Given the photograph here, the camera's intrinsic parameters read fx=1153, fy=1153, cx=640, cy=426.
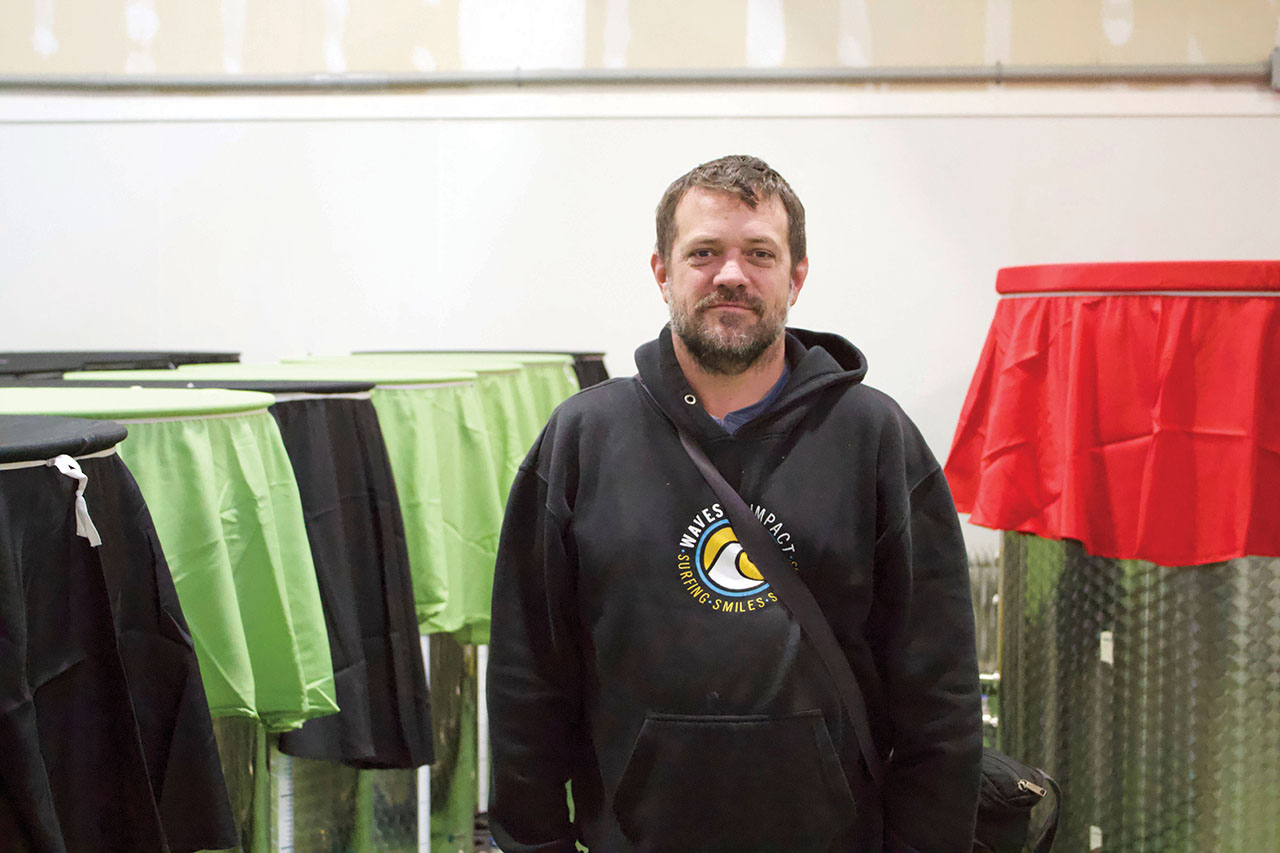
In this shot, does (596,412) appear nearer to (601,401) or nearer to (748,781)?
(601,401)

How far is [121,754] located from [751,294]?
84 centimetres

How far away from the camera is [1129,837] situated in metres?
2.19

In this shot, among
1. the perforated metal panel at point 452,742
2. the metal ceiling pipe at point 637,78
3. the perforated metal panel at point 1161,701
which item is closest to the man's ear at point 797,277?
the perforated metal panel at point 1161,701

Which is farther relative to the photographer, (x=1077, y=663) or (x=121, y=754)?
(x=1077, y=663)

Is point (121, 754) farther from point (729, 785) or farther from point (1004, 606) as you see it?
point (1004, 606)

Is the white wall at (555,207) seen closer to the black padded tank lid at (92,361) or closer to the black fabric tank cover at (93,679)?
the black padded tank lid at (92,361)

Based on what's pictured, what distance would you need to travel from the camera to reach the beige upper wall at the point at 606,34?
369 centimetres

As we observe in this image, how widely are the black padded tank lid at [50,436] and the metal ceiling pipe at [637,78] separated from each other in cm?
282

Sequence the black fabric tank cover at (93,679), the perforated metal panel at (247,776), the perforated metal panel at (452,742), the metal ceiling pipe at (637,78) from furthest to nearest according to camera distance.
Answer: the metal ceiling pipe at (637,78), the perforated metal panel at (452,742), the perforated metal panel at (247,776), the black fabric tank cover at (93,679)

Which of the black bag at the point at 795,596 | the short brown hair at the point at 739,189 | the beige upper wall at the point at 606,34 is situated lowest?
the black bag at the point at 795,596

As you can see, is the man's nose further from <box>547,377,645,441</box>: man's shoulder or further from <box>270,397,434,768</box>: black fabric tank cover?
<box>270,397,434,768</box>: black fabric tank cover

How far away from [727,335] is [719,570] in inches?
10.7

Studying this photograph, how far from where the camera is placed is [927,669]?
52.6 inches

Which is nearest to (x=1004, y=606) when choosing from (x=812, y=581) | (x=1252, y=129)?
(x=812, y=581)
